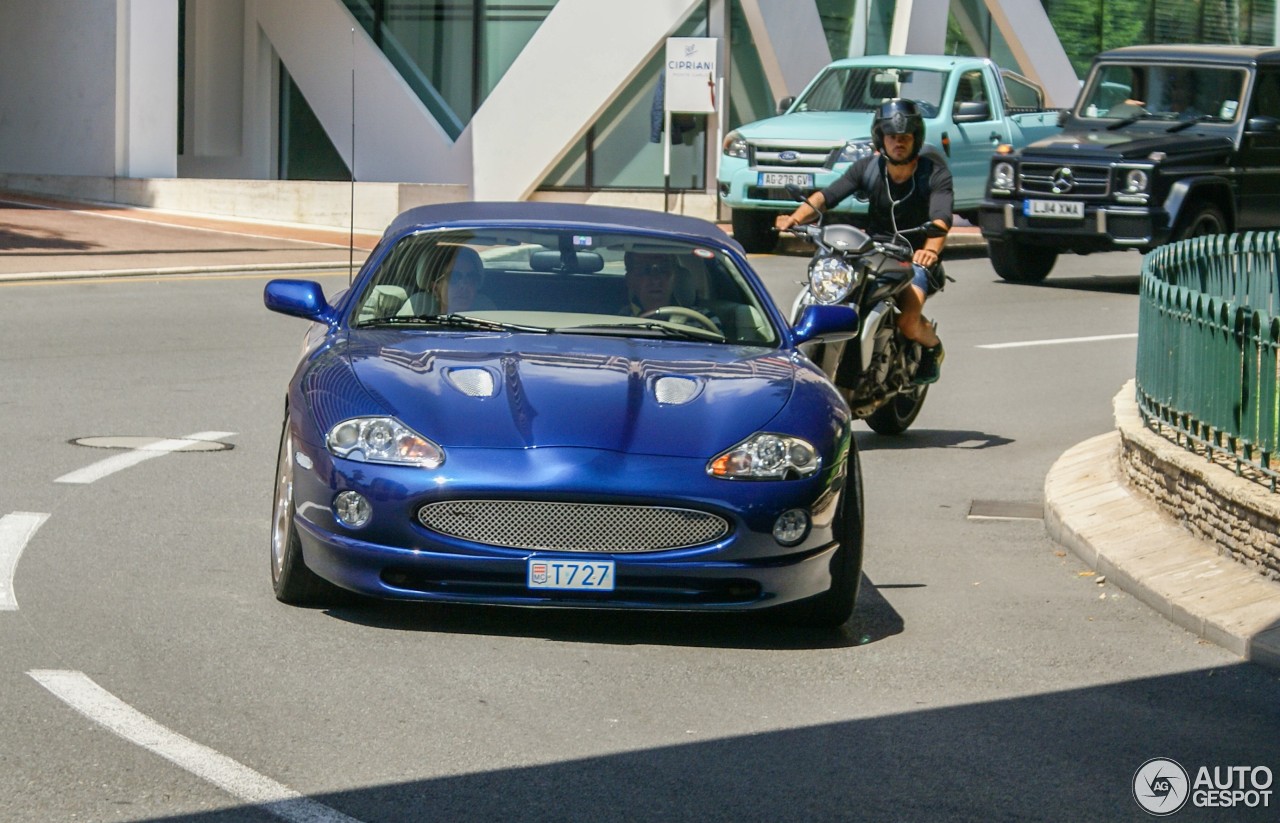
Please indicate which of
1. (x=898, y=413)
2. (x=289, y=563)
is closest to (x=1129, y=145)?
(x=898, y=413)

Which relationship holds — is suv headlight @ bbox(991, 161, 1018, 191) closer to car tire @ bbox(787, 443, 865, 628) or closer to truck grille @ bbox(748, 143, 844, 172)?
truck grille @ bbox(748, 143, 844, 172)

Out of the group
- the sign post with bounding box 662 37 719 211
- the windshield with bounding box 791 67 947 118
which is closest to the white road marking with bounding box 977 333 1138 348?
the windshield with bounding box 791 67 947 118

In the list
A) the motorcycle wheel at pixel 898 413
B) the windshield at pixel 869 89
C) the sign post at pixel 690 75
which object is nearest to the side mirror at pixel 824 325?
the motorcycle wheel at pixel 898 413

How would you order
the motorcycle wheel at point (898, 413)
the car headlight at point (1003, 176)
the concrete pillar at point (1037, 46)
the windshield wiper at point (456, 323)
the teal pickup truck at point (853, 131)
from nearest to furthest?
the windshield wiper at point (456, 323) < the motorcycle wheel at point (898, 413) < the car headlight at point (1003, 176) < the teal pickup truck at point (853, 131) < the concrete pillar at point (1037, 46)

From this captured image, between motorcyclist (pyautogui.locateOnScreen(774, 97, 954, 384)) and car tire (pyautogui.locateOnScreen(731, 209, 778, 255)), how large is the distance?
12776 mm

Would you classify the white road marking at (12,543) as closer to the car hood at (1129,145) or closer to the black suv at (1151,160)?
the black suv at (1151,160)

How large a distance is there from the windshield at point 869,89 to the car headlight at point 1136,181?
453 cm

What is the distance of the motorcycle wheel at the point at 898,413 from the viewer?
1208 centimetres

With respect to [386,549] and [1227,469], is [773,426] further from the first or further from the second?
[1227,469]

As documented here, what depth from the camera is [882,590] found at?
794cm

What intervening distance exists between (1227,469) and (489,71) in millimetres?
26801

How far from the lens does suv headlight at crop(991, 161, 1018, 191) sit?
21484 mm

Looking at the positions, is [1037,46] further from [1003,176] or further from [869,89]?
[1003,176]

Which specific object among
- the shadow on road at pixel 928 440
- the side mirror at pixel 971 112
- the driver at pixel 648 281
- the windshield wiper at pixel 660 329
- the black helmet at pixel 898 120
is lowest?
the shadow on road at pixel 928 440
